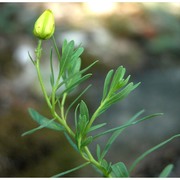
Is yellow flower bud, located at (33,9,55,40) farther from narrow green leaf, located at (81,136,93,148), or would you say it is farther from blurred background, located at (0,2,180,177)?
blurred background, located at (0,2,180,177)

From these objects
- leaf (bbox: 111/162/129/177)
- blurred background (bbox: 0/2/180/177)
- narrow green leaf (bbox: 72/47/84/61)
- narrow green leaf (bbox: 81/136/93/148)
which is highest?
narrow green leaf (bbox: 72/47/84/61)

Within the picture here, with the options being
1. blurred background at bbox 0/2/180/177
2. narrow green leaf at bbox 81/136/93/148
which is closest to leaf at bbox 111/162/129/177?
narrow green leaf at bbox 81/136/93/148

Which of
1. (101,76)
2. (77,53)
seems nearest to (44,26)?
(77,53)

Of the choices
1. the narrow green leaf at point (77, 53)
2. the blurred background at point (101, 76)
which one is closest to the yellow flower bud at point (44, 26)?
the narrow green leaf at point (77, 53)

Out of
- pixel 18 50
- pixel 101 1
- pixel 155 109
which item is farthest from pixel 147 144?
pixel 101 1

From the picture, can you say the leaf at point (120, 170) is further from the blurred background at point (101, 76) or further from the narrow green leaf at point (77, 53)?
the blurred background at point (101, 76)

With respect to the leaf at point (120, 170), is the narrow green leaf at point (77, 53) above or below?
above

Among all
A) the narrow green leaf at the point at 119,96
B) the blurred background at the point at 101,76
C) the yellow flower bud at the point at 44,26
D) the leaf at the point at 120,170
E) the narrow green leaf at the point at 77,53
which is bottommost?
the blurred background at the point at 101,76

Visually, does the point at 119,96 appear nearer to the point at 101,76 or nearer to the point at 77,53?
the point at 77,53

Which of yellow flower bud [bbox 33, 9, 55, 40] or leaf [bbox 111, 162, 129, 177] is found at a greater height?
yellow flower bud [bbox 33, 9, 55, 40]
